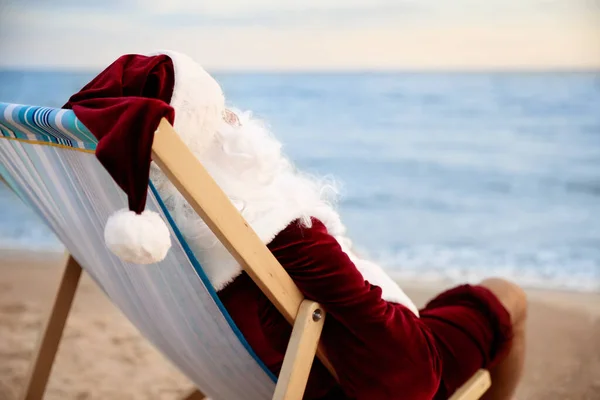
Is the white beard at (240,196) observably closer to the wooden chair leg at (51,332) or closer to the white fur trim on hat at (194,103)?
the white fur trim on hat at (194,103)

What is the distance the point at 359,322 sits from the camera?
1059mm

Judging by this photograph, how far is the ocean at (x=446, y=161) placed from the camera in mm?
3629

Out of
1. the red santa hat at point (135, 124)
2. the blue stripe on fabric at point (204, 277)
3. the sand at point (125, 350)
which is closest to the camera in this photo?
the red santa hat at point (135, 124)

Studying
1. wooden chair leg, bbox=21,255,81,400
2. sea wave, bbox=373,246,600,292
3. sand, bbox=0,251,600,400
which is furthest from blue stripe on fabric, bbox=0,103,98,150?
sea wave, bbox=373,246,600,292

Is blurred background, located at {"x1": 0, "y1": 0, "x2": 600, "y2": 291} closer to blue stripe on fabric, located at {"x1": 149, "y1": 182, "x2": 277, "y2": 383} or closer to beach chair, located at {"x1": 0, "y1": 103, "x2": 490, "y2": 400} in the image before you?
beach chair, located at {"x1": 0, "y1": 103, "x2": 490, "y2": 400}

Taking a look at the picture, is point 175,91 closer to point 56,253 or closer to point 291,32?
point 56,253

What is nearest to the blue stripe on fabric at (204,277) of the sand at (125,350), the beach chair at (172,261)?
the beach chair at (172,261)

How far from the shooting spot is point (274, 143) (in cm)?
109

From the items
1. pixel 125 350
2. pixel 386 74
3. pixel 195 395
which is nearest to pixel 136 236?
pixel 195 395

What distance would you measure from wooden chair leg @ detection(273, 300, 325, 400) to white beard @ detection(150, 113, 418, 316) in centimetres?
12

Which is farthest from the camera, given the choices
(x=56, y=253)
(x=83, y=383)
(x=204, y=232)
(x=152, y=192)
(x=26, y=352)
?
(x=56, y=253)

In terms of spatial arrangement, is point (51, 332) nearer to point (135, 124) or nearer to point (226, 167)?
point (226, 167)

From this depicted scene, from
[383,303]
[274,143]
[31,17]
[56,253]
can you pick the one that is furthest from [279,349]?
[31,17]

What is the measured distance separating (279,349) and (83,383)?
1045mm
